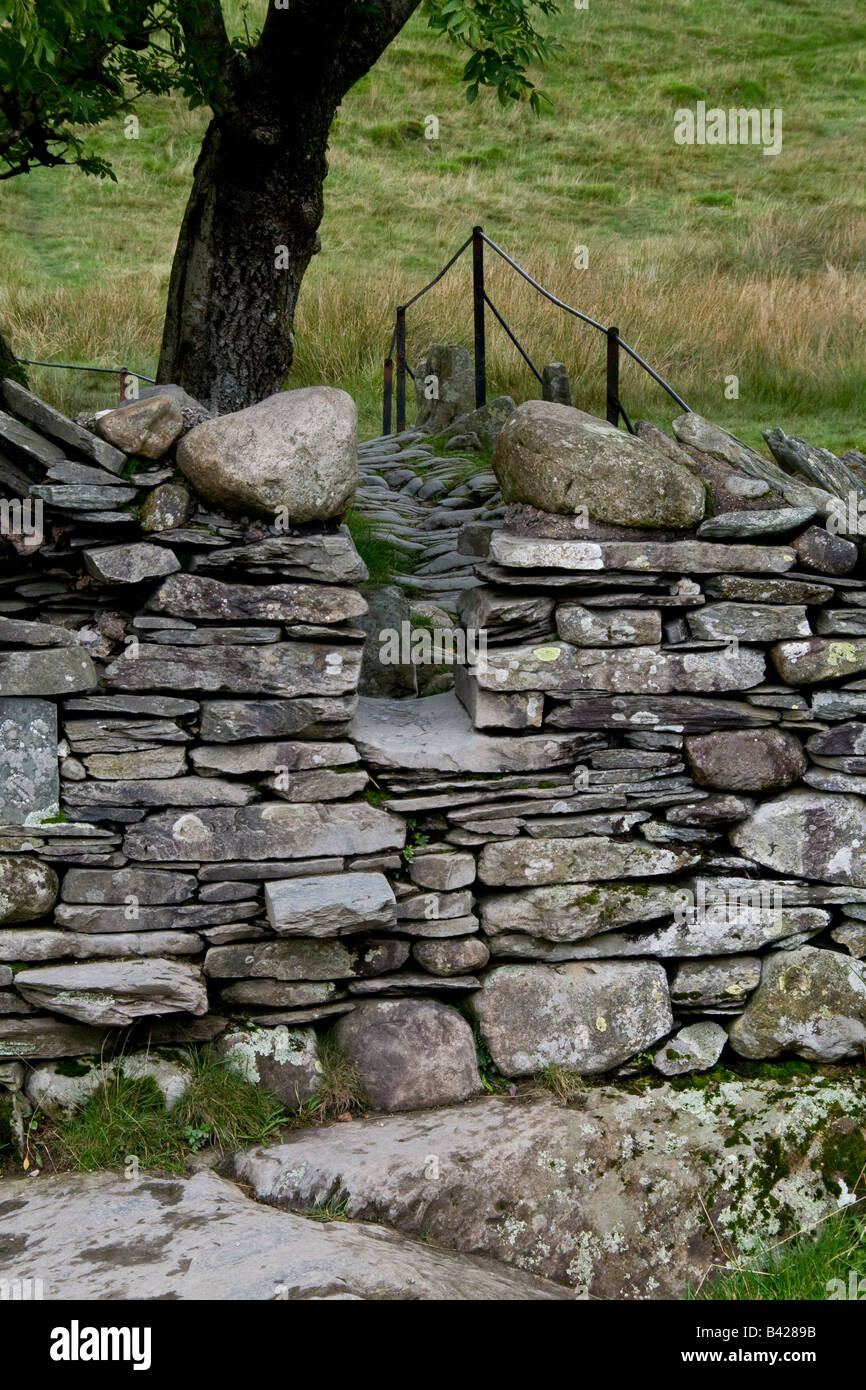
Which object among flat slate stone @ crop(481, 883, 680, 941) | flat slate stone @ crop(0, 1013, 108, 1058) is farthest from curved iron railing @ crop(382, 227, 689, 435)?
flat slate stone @ crop(0, 1013, 108, 1058)

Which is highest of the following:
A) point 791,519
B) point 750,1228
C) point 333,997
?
point 791,519

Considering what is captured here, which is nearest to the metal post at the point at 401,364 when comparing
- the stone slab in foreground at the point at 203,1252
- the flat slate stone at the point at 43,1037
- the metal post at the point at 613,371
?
the metal post at the point at 613,371

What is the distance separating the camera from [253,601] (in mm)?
4246

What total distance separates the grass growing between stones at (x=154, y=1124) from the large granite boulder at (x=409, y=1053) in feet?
1.17

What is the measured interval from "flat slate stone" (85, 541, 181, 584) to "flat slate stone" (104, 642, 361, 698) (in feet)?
0.91

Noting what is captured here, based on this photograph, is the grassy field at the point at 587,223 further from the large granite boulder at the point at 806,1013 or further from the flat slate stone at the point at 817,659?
the large granite boulder at the point at 806,1013

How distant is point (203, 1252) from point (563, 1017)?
1635mm

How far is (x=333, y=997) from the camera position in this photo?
4391mm

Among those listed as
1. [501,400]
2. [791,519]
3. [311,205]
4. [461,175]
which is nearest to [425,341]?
[501,400]

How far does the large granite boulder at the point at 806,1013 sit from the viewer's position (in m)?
4.62

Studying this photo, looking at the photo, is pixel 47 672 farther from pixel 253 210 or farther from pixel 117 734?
pixel 253 210

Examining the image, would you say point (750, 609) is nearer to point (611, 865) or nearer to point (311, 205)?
point (611, 865)

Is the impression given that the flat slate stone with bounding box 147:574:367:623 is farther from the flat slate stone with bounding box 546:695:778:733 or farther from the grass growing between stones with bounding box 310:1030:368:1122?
the grass growing between stones with bounding box 310:1030:368:1122

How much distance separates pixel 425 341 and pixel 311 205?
626cm
